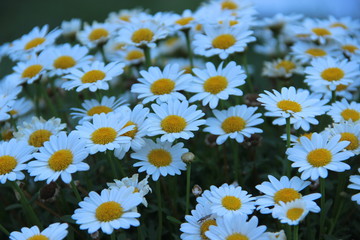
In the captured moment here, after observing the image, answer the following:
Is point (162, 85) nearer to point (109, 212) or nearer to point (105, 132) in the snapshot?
point (105, 132)

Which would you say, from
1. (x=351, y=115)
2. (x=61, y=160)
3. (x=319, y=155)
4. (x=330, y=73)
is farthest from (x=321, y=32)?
(x=61, y=160)

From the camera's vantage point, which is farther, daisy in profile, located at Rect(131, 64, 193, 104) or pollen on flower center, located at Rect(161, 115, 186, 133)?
daisy in profile, located at Rect(131, 64, 193, 104)

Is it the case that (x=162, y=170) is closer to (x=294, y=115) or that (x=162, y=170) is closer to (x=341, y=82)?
(x=294, y=115)

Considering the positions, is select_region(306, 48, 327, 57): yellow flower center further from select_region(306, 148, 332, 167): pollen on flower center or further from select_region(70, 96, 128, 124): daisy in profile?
select_region(70, 96, 128, 124): daisy in profile

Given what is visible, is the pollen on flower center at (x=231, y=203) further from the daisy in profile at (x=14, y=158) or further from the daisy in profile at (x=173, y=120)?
the daisy in profile at (x=14, y=158)

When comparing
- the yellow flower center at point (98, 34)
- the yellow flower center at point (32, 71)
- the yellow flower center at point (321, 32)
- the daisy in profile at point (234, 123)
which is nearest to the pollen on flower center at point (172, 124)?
the daisy in profile at point (234, 123)

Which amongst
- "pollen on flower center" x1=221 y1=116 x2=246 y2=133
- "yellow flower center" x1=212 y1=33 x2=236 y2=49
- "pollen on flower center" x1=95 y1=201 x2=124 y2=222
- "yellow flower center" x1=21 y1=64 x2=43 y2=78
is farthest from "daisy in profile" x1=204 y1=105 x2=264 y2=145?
"yellow flower center" x1=21 y1=64 x2=43 y2=78
